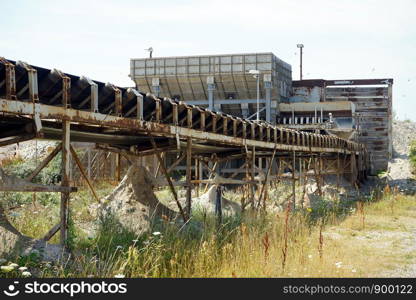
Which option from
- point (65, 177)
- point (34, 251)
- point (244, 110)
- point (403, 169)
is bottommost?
point (403, 169)

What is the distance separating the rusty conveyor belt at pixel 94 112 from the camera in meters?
7.80

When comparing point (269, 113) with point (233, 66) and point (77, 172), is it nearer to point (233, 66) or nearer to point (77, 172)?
point (233, 66)

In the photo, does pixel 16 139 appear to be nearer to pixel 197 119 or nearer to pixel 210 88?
pixel 197 119

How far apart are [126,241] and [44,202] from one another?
865cm

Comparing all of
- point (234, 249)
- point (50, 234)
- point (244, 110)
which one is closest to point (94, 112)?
point (50, 234)

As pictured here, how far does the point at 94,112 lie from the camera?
900 centimetres

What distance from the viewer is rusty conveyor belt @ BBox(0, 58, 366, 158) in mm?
7801

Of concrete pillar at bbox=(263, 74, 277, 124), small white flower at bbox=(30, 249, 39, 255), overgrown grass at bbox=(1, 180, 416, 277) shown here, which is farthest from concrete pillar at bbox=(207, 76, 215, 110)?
small white flower at bbox=(30, 249, 39, 255)

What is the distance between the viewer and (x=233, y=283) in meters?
5.73

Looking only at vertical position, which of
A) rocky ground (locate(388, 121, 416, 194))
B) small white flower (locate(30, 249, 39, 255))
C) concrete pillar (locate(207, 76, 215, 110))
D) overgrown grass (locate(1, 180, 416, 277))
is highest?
concrete pillar (locate(207, 76, 215, 110))

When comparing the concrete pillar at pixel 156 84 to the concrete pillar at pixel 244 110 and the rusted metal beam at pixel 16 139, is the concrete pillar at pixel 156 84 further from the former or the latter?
the rusted metal beam at pixel 16 139

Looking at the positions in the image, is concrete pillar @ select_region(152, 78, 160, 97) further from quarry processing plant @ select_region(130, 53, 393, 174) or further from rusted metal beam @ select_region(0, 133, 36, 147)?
rusted metal beam @ select_region(0, 133, 36, 147)

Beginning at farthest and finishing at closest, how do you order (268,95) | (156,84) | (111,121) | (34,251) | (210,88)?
1. (156,84)
2. (210,88)
3. (268,95)
4. (111,121)
5. (34,251)

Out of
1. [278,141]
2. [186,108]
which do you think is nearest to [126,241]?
[186,108]
